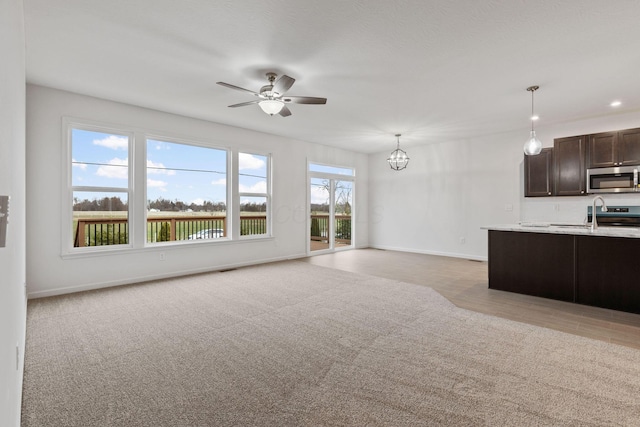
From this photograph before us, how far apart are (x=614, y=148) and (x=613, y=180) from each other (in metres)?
0.51

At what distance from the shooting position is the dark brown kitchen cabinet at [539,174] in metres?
5.60

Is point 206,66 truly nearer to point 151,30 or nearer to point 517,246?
point 151,30

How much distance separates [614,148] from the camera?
4934 mm

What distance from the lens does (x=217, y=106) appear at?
15.4ft

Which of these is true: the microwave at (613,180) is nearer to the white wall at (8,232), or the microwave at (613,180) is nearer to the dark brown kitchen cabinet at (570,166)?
the dark brown kitchen cabinet at (570,166)

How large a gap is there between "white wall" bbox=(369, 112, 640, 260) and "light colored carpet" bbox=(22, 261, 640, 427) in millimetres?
3770

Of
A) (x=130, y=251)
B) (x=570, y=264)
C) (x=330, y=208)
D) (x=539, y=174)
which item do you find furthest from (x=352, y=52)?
(x=330, y=208)

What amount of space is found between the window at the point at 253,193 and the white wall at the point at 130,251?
190 millimetres

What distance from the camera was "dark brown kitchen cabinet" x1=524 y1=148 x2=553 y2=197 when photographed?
5598mm

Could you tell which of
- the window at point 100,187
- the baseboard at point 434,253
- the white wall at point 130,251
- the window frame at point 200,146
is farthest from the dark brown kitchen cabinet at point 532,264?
the window at point 100,187

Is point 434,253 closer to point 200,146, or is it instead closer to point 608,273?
point 608,273

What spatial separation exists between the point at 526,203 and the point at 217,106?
19.6 ft

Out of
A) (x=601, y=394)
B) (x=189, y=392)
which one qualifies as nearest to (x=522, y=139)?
(x=601, y=394)

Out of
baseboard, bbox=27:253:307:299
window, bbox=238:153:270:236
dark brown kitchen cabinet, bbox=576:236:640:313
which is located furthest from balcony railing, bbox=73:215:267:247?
dark brown kitchen cabinet, bbox=576:236:640:313
